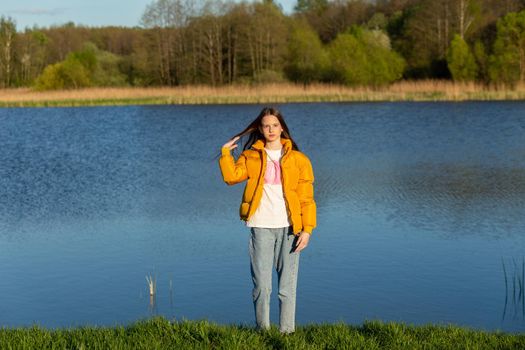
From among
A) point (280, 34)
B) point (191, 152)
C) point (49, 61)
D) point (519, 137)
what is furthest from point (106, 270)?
point (49, 61)

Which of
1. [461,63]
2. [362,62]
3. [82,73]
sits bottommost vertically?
[461,63]

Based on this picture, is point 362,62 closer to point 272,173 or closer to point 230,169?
point 272,173

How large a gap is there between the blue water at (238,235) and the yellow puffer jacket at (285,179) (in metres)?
1.81

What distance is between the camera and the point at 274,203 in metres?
5.13

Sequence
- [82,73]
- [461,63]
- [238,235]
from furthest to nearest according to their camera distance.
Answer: [82,73] < [461,63] < [238,235]

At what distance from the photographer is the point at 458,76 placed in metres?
48.2

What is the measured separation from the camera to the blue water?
23.6 feet

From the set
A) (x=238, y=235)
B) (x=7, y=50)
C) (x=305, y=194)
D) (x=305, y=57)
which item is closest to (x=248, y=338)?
(x=305, y=194)

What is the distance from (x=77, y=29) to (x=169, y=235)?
88796mm

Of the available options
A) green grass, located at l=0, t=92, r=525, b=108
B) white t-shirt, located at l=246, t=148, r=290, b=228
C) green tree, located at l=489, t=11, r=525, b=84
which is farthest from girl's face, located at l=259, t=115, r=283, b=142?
green tree, located at l=489, t=11, r=525, b=84

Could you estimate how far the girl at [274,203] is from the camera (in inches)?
201

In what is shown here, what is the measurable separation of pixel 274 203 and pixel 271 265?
41 cm

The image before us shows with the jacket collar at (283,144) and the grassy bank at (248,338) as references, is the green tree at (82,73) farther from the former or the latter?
the jacket collar at (283,144)

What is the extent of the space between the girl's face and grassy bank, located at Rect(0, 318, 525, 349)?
128cm
